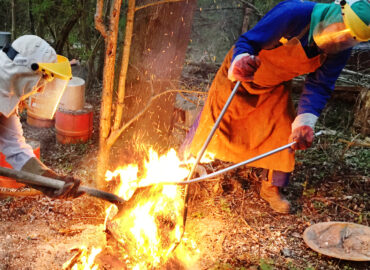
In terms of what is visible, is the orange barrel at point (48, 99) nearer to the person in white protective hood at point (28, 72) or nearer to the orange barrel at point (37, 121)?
the person in white protective hood at point (28, 72)

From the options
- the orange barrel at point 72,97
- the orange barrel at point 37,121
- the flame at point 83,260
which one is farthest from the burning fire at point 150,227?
the orange barrel at point 37,121

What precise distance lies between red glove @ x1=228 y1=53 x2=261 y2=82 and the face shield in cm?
143

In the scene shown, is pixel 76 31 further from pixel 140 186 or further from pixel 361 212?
pixel 361 212

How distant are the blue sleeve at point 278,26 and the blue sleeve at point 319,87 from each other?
559mm

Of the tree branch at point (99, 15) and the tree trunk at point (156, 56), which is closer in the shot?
the tree branch at point (99, 15)

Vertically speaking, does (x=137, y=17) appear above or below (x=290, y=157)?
above

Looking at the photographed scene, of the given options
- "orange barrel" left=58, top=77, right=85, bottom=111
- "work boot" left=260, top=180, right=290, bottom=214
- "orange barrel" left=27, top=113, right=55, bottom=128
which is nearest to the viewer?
"work boot" left=260, top=180, right=290, bottom=214

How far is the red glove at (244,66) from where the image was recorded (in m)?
2.91

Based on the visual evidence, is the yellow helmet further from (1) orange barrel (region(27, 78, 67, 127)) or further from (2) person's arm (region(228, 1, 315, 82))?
(1) orange barrel (region(27, 78, 67, 127))

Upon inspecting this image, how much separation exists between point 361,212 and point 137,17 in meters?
3.71

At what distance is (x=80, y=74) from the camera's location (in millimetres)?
7961

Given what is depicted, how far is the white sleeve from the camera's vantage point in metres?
2.98

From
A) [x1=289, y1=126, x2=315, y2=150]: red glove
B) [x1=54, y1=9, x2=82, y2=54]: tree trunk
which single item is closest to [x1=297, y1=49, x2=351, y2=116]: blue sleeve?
[x1=289, y1=126, x2=315, y2=150]: red glove

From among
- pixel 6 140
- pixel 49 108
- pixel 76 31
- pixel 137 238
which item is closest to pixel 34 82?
pixel 49 108
